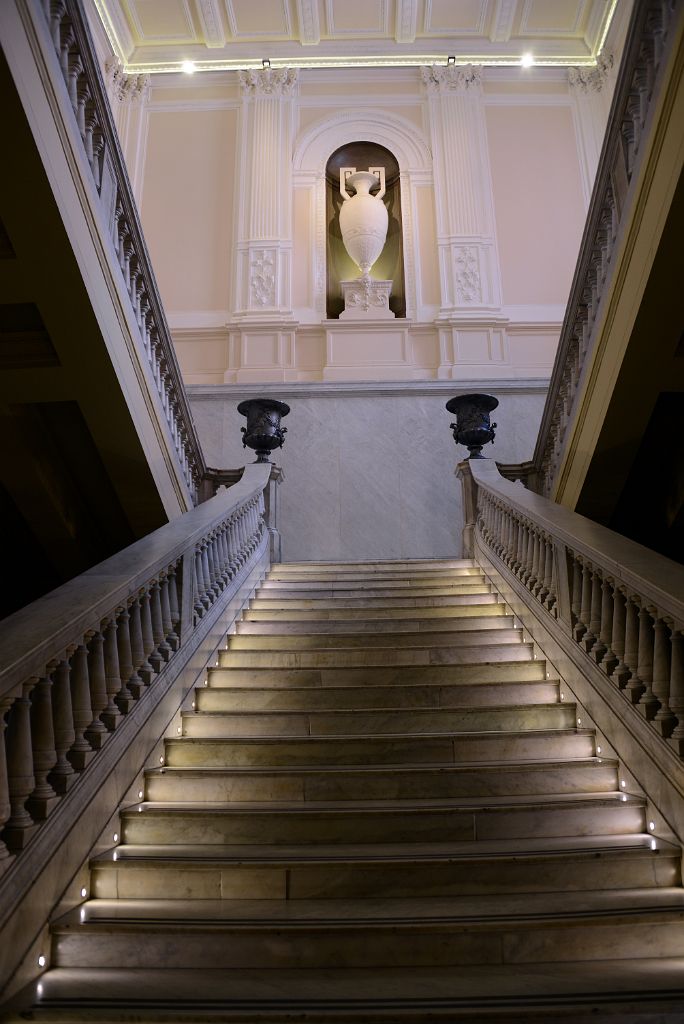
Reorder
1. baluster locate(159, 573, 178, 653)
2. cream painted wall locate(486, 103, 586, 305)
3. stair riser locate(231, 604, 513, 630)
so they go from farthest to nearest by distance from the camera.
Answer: cream painted wall locate(486, 103, 586, 305)
stair riser locate(231, 604, 513, 630)
baluster locate(159, 573, 178, 653)

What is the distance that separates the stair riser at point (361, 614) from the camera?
4664 millimetres

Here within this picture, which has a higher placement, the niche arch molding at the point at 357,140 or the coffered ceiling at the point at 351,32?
the coffered ceiling at the point at 351,32

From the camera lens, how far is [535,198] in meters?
10.6

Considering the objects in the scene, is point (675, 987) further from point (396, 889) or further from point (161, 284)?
point (161, 284)

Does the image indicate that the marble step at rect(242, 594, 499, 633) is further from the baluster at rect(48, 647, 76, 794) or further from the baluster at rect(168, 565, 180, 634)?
the baluster at rect(48, 647, 76, 794)

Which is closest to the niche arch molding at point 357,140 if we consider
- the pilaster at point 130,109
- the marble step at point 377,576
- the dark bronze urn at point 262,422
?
the pilaster at point 130,109

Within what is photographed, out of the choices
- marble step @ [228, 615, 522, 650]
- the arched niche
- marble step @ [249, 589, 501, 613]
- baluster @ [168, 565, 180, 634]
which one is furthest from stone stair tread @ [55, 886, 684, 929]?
the arched niche

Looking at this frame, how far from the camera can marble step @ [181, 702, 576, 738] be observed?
11.2ft

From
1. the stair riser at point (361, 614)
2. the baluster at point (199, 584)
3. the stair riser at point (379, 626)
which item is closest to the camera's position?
the baluster at point (199, 584)

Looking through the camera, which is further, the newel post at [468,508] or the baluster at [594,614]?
the newel post at [468,508]

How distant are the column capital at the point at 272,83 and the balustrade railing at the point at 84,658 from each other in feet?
29.8

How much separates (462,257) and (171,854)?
903cm

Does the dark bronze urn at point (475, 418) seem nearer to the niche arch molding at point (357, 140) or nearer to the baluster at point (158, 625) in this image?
the baluster at point (158, 625)

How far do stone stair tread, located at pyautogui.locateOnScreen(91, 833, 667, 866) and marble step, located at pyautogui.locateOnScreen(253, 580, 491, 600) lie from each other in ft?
8.41
